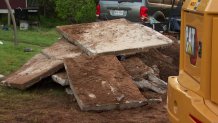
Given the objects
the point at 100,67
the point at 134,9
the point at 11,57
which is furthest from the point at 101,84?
the point at 134,9

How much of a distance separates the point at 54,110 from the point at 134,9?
10.9 metres

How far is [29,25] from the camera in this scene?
22.1 meters

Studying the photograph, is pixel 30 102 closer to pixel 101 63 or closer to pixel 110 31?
pixel 101 63

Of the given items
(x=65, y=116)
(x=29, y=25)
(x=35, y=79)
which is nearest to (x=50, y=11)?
(x=29, y=25)

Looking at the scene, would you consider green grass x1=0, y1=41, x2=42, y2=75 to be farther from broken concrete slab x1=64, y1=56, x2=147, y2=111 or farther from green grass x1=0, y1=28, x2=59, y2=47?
broken concrete slab x1=64, y1=56, x2=147, y2=111

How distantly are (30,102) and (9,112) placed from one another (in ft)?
2.40

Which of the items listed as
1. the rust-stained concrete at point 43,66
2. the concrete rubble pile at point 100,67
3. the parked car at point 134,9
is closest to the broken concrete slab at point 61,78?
the concrete rubble pile at point 100,67

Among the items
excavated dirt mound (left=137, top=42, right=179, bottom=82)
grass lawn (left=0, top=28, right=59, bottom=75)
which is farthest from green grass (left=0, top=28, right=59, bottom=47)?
excavated dirt mound (left=137, top=42, right=179, bottom=82)

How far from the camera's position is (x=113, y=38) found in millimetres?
9805

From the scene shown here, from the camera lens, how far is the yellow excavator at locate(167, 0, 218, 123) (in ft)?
12.4

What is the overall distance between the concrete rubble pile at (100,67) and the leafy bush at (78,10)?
10.5 metres

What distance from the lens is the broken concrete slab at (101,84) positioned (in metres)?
7.32

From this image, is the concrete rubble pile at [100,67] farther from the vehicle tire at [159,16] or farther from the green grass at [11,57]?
the vehicle tire at [159,16]

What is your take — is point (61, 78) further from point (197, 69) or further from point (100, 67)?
point (197, 69)
